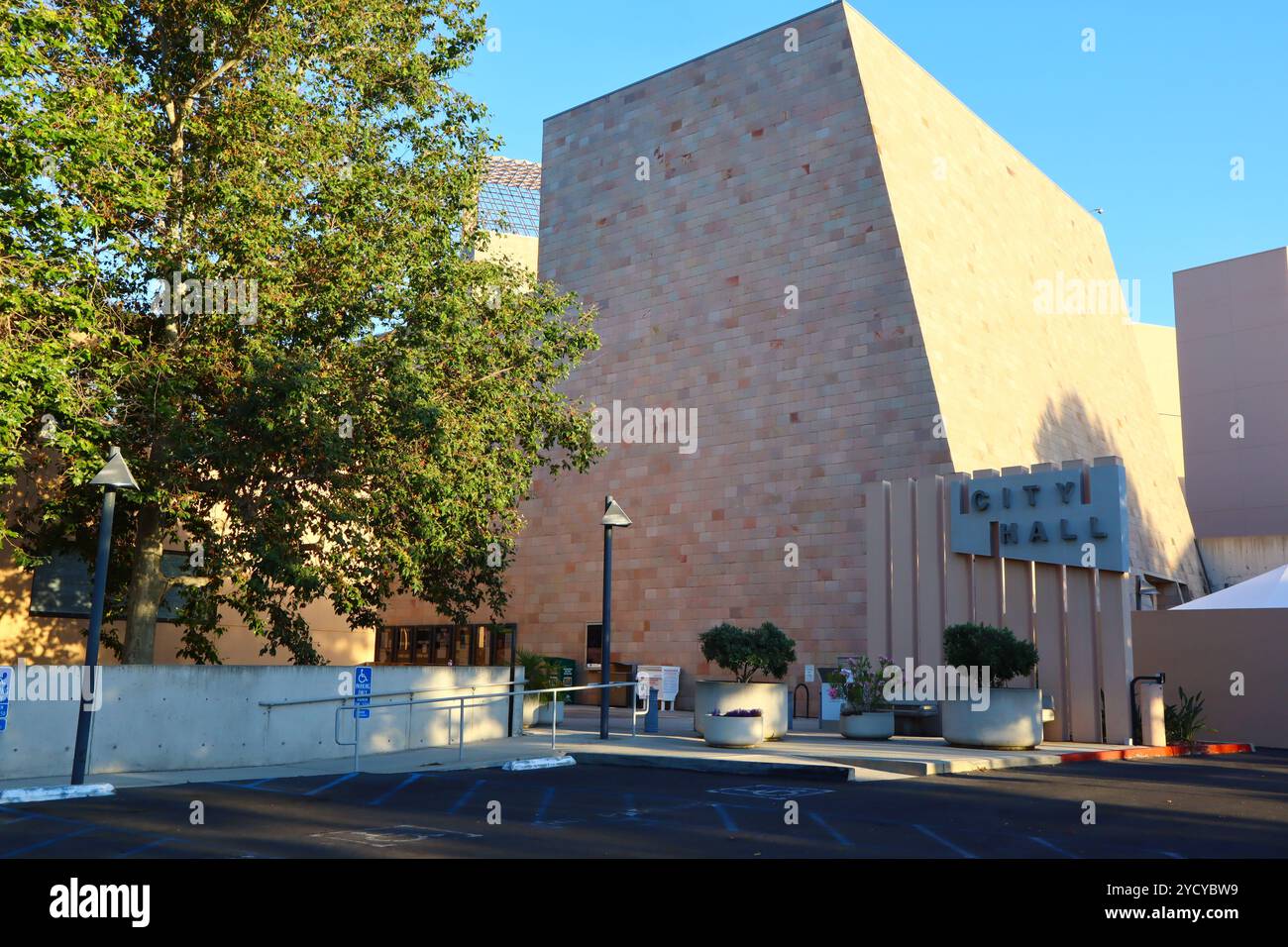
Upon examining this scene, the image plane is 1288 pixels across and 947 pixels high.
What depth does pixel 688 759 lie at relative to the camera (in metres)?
16.7

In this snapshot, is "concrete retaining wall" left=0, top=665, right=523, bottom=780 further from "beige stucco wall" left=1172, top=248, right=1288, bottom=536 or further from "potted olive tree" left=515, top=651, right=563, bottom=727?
"beige stucco wall" left=1172, top=248, right=1288, bottom=536

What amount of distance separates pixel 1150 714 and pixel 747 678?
328 inches

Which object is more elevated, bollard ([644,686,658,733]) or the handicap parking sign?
the handicap parking sign

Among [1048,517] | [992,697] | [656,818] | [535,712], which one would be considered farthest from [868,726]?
[656,818]

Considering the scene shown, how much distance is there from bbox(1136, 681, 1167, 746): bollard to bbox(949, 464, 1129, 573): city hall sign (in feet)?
8.27

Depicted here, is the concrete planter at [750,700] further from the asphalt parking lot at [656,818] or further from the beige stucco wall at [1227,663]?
the beige stucco wall at [1227,663]

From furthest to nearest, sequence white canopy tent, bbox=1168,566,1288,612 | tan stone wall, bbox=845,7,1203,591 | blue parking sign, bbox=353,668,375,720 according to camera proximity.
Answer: tan stone wall, bbox=845,7,1203,591
white canopy tent, bbox=1168,566,1288,612
blue parking sign, bbox=353,668,375,720

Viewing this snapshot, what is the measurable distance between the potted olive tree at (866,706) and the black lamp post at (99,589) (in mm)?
14127

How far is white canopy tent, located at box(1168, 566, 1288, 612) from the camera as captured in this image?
25.6 m

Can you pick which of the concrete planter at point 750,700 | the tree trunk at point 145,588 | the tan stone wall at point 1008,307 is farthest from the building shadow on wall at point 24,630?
the tan stone wall at point 1008,307

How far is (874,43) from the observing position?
3306 centimetres

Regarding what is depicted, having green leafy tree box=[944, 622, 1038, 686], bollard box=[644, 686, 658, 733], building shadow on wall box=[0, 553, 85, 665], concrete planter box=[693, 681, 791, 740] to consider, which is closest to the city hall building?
building shadow on wall box=[0, 553, 85, 665]
